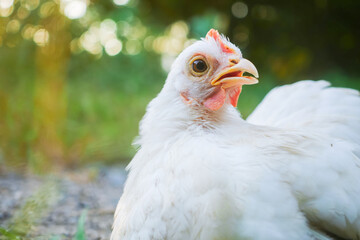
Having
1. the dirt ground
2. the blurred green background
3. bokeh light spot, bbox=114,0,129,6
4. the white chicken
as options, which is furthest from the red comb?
bokeh light spot, bbox=114,0,129,6

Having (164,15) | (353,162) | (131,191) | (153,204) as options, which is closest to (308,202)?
(353,162)

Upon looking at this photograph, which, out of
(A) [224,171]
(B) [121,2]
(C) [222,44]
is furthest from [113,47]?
(A) [224,171]

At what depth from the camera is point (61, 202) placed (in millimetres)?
2711

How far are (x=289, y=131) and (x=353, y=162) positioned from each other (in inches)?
12.0

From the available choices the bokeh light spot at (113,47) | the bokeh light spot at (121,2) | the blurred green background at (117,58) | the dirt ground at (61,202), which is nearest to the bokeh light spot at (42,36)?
the blurred green background at (117,58)

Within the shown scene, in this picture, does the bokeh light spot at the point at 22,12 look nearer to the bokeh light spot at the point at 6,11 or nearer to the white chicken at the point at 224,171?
the bokeh light spot at the point at 6,11

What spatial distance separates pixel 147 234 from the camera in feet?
Result: 4.73

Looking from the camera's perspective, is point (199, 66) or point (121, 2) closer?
point (199, 66)

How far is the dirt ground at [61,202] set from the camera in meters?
1.98

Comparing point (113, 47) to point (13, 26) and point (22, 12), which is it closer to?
point (13, 26)

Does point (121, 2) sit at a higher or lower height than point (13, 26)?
higher

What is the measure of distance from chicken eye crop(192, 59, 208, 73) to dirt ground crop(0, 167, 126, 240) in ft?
2.78

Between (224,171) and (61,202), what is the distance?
1.77 metres

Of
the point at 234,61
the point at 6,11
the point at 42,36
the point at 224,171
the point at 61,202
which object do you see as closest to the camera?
the point at 224,171
